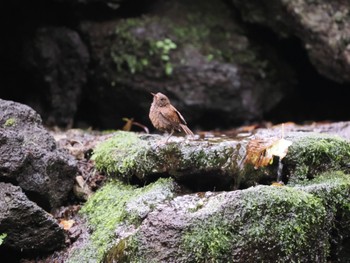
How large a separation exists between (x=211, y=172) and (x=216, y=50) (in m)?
4.83

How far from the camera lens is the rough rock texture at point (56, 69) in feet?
26.2

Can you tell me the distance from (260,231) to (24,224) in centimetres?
170

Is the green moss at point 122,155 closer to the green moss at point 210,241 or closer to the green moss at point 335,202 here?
the green moss at point 210,241

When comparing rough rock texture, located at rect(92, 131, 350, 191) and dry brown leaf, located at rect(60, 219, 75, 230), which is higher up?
rough rock texture, located at rect(92, 131, 350, 191)

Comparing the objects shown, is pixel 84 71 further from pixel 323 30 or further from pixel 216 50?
pixel 323 30

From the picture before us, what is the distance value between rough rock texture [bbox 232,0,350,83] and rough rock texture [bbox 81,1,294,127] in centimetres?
101

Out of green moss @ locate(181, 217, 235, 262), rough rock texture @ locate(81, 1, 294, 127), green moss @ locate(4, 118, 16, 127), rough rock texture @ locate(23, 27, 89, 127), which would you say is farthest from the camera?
rough rock texture @ locate(81, 1, 294, 127)

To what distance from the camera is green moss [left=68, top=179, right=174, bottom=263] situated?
3.64 meters

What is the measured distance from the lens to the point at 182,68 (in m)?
8.20

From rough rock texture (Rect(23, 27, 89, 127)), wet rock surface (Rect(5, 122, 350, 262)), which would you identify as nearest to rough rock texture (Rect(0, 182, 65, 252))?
wet rock surface (Rect(5, 122, 350, 262))

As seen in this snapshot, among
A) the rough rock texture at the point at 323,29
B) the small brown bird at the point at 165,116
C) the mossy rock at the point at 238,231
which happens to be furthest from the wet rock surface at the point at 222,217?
the rough rock texture at the point at 323,29

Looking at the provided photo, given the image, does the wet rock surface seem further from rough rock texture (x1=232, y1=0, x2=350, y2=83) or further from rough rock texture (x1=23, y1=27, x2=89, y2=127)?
rough rock texture (x1=23, y1=27, x2=89, y2=127)

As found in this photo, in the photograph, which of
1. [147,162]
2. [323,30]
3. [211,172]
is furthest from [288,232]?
[323,30]

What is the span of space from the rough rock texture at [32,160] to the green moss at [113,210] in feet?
1.02
